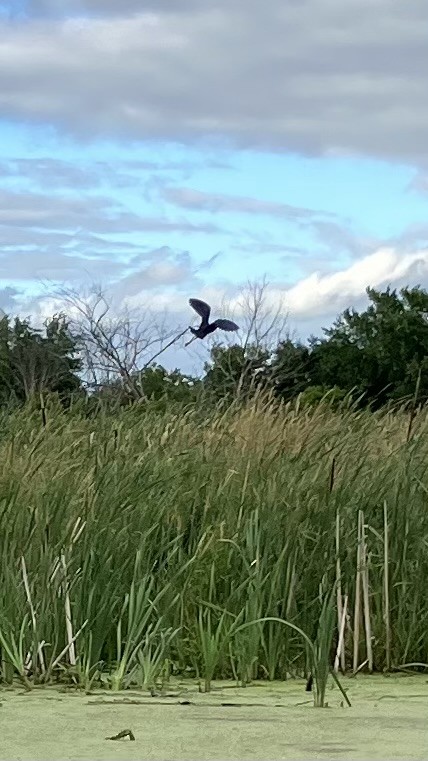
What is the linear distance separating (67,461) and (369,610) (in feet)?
5.42

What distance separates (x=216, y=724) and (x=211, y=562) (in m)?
1.46

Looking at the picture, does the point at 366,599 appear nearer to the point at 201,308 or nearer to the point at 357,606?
the point at 357,606

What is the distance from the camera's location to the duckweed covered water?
3.63 metres

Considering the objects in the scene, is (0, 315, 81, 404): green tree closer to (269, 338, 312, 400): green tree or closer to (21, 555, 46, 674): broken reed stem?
(269, 338, 312, 400): green tree

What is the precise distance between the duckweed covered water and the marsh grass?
0.56 ft

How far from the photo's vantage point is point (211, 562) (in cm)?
543

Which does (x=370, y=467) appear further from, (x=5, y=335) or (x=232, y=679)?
(x=5, y=335)

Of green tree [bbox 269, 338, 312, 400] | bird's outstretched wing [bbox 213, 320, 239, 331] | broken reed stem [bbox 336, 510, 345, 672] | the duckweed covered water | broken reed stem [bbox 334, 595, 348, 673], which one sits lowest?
the duckweed covered water

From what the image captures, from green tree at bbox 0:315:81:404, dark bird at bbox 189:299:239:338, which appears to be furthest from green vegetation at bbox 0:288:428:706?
green tree at bbox 0:315:81:404

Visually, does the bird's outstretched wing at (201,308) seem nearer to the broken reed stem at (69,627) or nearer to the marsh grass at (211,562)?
the marsh grass at (211,562)

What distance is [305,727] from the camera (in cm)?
396

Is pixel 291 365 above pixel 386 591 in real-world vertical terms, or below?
above

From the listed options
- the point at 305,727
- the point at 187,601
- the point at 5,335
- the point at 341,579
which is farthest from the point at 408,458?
the point at 5,335

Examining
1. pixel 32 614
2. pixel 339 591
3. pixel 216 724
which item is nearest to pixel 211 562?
pixel 339 591
